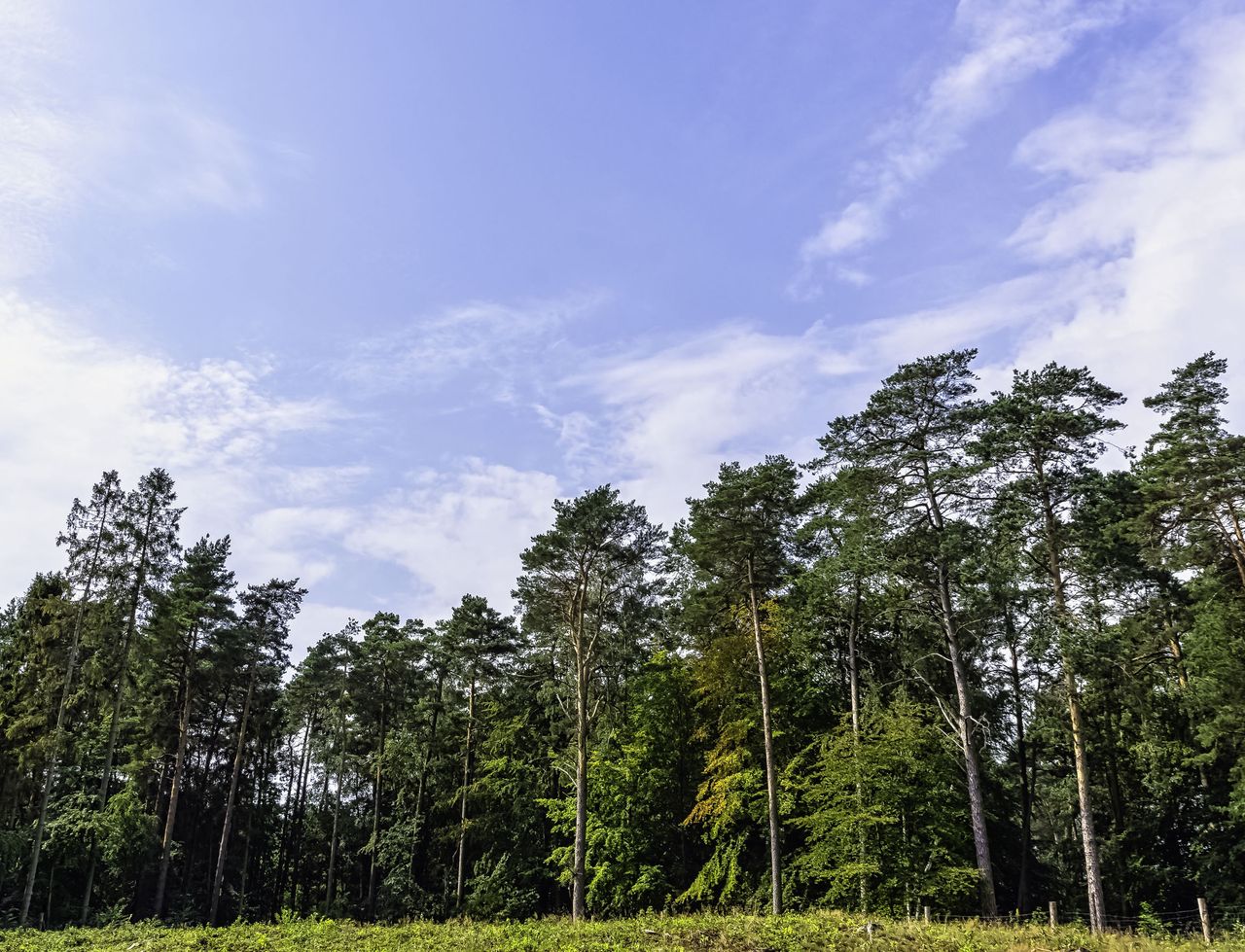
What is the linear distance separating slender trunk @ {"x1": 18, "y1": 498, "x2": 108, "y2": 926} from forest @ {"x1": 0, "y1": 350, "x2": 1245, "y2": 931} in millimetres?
128

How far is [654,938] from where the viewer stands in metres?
16.0

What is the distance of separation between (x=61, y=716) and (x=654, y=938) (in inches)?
933

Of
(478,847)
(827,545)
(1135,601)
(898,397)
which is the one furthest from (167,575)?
(1135,601)

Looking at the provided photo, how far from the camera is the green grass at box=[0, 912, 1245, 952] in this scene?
14.7 meters

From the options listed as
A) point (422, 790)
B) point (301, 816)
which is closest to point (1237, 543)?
point (422, 790)

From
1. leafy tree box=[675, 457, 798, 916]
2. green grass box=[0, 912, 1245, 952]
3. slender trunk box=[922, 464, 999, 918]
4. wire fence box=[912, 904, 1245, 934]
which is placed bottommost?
wire fence box=[912, 904, 1245, 934]

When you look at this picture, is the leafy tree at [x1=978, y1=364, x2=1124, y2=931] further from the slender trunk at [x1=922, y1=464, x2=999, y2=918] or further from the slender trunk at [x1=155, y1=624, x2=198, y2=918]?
the slender trunk at [x1=155, y1=624, x2=198, y2=918]

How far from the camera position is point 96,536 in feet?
95.4

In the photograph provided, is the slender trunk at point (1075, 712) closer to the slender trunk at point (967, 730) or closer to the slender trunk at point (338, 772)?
the slender trunk at point (967, 730)

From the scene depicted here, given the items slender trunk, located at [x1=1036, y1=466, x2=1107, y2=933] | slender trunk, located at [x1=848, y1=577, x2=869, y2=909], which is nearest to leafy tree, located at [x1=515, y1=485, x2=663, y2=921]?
slender trunk, located at [x1=848, y1=577, x2=869, y2=909]

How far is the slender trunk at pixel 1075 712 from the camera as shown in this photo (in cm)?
2062

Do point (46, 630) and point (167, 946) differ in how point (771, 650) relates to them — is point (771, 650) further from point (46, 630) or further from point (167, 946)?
point (46, 630)

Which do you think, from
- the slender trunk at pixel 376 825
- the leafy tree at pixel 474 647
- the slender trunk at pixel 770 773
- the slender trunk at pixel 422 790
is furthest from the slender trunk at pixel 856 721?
the slender trunk at pixel 376 825

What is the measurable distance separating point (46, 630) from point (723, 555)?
24802mm
